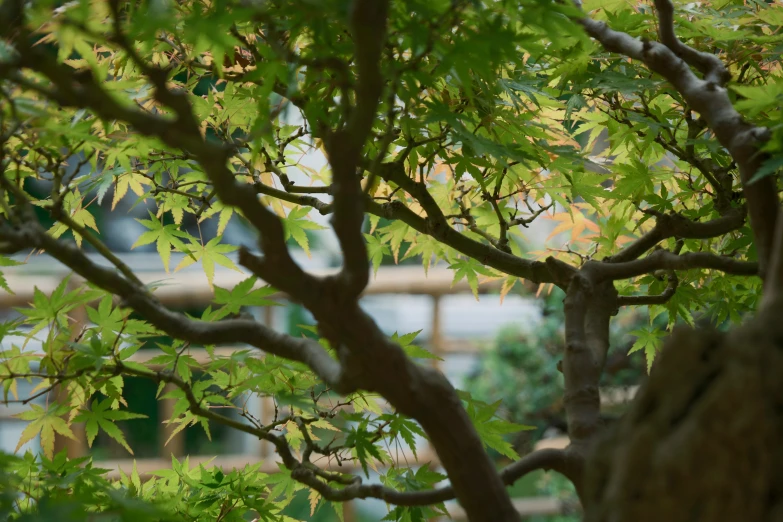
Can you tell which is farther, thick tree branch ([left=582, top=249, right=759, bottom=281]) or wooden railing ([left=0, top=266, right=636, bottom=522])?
wooden railing ([left=0, top=266, right=636, bottom=522])

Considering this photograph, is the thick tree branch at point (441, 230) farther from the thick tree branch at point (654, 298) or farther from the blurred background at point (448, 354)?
the blurred background at point (448, 354)

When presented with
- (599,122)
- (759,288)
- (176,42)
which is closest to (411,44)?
(176,42)

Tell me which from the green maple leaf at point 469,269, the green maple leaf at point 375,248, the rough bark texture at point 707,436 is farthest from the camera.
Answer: the green maple leaf at point 375,248

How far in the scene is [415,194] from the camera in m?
1.01

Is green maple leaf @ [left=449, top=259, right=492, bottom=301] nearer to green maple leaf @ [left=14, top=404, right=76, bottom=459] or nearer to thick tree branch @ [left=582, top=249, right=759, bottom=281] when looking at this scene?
thick tree branch @ [left=582, top=249, right=759, bottom=281]

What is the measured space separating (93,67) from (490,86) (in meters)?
0.47

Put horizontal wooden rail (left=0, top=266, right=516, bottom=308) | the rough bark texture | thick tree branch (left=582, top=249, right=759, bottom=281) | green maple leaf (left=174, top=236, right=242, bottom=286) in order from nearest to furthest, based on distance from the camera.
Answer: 1. the rough bark texture
2. thick tree branch (left=582, top=249, right=759, bottom=281)
3. green maple leaf (left=174, top=236, right=242, bottom=286)
4. horizontal wooden rail (left=0, top=266, right=516, bottom=308)

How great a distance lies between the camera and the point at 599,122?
1157 mm

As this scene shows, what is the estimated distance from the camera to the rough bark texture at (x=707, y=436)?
439 mm

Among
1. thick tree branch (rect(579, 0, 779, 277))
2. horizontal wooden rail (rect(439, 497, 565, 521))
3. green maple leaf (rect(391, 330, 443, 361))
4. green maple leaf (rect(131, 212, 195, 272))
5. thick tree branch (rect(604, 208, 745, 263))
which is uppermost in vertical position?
thick tree branch (rect(579, 0, 779, 277))

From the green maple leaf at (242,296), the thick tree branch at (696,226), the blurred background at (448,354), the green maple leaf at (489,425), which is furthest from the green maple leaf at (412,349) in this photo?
the blurred background at (448,354)

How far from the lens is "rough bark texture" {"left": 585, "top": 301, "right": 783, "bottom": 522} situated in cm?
44

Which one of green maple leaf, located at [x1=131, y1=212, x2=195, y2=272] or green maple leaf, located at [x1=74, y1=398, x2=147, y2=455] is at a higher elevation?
green maple leaf, located at [x1=131, y1=212, x2=195, y2=272]

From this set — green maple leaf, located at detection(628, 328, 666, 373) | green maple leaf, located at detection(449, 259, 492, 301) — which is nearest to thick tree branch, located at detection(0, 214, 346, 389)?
green maple leaf, located at detection(449, 259, 492, 301)
